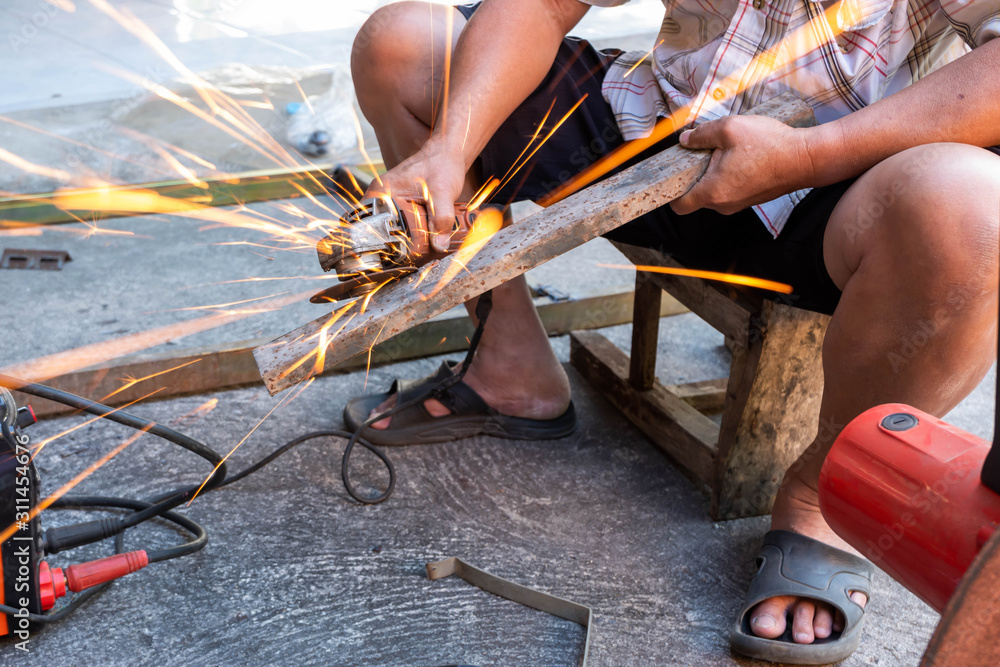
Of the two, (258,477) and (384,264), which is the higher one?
(384,264)

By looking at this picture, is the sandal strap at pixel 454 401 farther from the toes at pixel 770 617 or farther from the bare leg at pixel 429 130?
the toes at pixel 770 617

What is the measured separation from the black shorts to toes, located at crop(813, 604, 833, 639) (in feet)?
1.65

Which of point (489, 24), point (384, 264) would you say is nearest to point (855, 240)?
point (384, 264)

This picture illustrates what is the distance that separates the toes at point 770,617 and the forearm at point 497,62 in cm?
92

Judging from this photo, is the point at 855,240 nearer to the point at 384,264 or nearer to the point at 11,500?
the point at 384,264

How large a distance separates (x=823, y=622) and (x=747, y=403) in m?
0.39

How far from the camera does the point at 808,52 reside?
4.39 feet

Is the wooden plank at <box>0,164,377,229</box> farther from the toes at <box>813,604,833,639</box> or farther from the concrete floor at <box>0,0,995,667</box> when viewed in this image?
the toes at <box>813,604,833,639</box>

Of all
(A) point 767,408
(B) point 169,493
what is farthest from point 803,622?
(B) point 169,493

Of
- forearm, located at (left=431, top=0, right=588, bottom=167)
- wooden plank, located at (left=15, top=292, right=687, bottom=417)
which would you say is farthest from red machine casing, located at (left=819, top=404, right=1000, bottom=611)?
wooden plank, located at (left=15, top=292, right=687, bottom=417)

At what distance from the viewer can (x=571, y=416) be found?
1869mm

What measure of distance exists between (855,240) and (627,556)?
71cm

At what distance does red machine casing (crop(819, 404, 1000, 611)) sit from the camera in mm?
725
